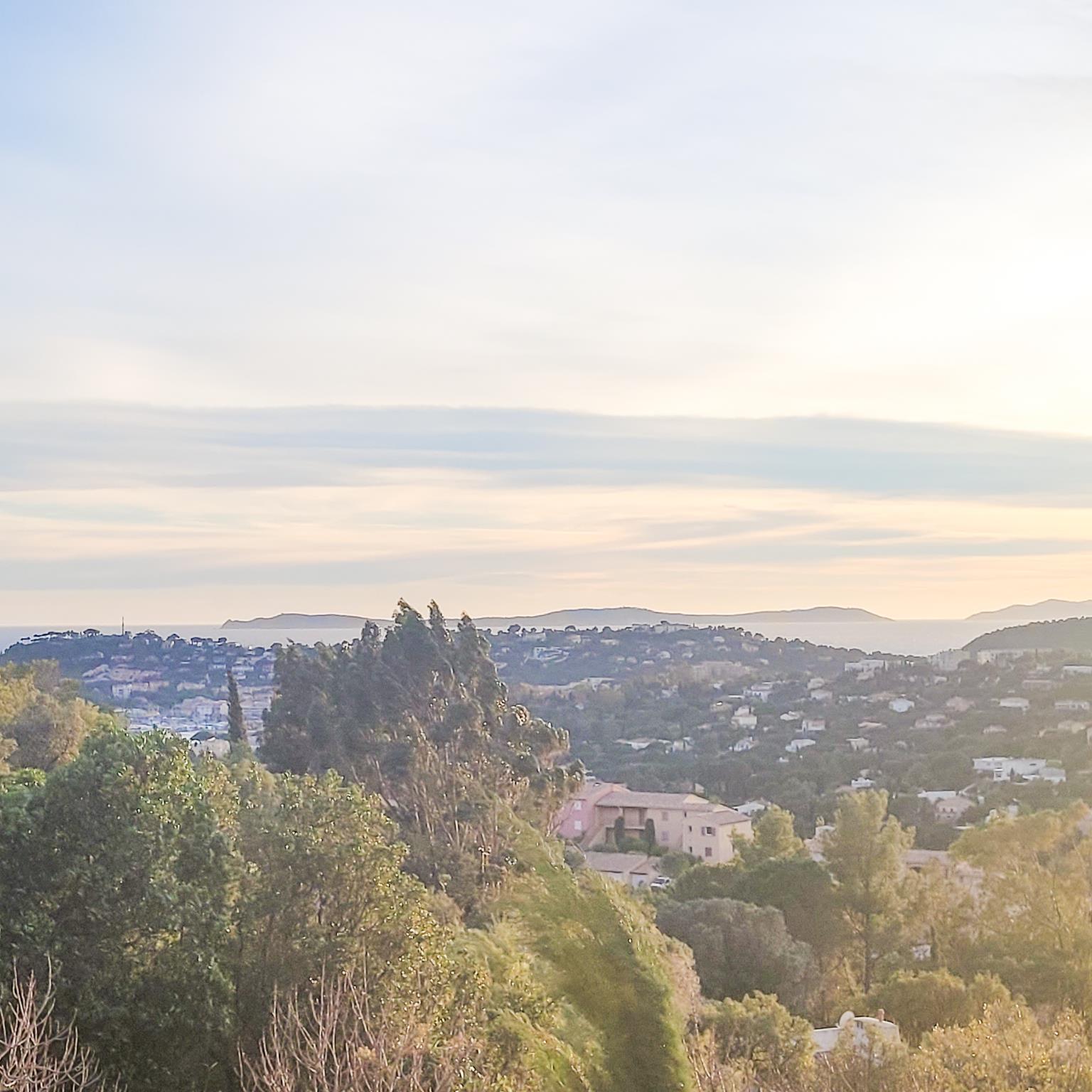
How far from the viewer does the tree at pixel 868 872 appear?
816 inches

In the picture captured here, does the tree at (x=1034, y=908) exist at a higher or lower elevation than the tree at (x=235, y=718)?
lower

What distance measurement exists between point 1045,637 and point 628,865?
47.7m

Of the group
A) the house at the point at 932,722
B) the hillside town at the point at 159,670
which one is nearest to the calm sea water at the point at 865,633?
the hillside town at the point at 159,670

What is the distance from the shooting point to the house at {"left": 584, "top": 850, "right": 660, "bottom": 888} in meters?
30.8

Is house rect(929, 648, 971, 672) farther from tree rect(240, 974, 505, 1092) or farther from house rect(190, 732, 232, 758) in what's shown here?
tree rect(240, 974, 505, 1092)

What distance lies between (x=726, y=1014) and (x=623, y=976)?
5.62m

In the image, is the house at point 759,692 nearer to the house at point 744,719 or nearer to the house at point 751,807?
the house at point 744,719

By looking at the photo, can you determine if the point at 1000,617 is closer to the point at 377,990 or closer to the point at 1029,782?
the point at 1029,782

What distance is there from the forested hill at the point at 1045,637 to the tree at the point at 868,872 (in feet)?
152

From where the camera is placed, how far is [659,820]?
3675 cm

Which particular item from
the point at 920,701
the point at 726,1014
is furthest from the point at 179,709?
the point at 726,1014

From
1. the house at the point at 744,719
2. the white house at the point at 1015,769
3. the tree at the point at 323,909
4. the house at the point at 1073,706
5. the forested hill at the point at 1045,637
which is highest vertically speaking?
the tree at the point at 323,909

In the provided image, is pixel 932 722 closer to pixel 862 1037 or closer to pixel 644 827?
pixel 644 827

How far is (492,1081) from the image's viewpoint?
8836 mm
